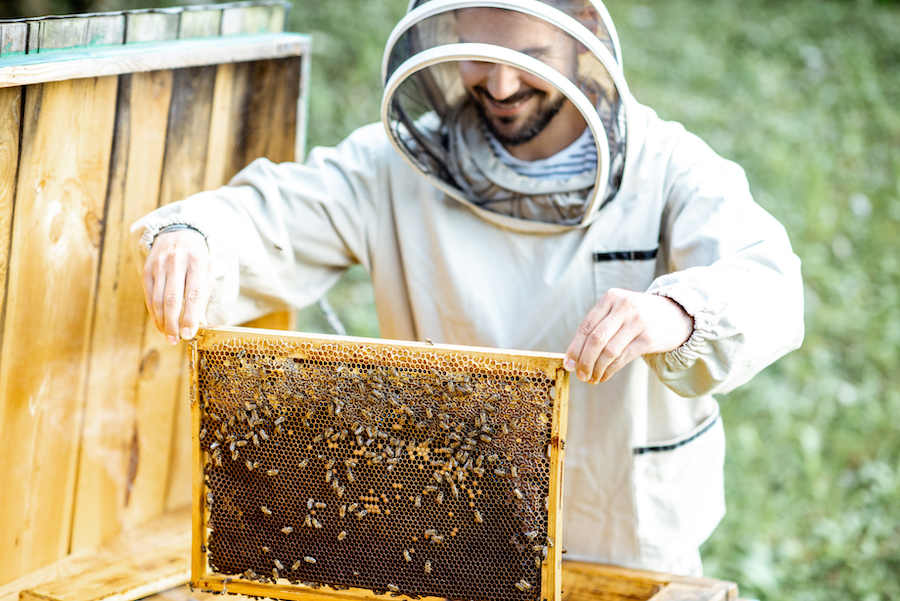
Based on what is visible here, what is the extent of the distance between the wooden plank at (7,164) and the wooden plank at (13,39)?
9 centimetres

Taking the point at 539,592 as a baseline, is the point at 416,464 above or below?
above

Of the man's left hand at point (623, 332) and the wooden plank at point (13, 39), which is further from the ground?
the wooden plank at point (13, 39)

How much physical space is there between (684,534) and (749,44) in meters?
7.43

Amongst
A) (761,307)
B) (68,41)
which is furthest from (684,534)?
(68,41)

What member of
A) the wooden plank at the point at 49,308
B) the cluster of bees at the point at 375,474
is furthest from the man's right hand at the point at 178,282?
the wooden plank at the point at 49,308

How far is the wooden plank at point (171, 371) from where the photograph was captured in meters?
2.52

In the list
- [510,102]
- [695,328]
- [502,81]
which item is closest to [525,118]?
[510,102]

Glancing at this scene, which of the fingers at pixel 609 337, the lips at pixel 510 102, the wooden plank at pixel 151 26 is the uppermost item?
the wooden plank at pixel 151 26

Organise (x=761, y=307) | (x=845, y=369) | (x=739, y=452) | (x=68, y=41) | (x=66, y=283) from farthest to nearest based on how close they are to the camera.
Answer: (x=845, y=369), (x=739, y=452), (x=66, y=283), (x=68, y=41), (x=761, y=307)

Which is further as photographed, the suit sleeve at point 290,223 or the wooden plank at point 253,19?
the wooden plank at point 253,19

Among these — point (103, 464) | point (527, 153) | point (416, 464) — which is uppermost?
point (527, 153)

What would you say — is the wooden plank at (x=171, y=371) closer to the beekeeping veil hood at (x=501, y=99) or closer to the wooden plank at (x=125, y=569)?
the wooden plank at (x=125, y=569)

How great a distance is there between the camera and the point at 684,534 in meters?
2.46

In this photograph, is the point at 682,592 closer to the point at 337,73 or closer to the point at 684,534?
the point at 684,534
